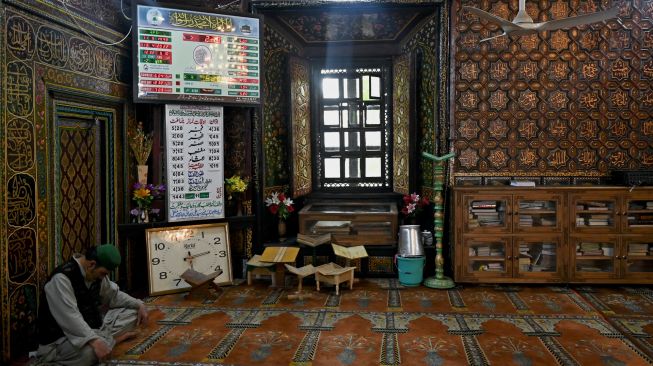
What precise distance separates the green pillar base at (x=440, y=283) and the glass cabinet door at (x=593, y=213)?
1.75m

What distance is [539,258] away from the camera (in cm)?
699

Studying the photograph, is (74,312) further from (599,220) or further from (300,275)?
(599,220)

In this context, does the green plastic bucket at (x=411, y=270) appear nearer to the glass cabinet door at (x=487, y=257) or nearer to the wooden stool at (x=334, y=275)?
the glass cabinet door at (x=487, y=257)

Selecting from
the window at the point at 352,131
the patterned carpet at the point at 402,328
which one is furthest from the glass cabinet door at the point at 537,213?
the window at the point at 352,131

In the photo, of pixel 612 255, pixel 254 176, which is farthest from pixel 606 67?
pixel 254 176

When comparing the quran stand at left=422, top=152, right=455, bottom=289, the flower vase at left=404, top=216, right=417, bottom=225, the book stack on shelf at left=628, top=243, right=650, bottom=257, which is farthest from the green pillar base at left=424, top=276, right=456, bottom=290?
the book stack on shelf at left=628, top=243, right=650, bottom=257

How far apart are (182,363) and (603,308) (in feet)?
15.3

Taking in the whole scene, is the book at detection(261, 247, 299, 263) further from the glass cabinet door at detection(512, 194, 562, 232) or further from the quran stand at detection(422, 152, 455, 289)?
the glass cabinet door at detection(512, 194, 562, 232)

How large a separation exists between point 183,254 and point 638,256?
19.4 ft

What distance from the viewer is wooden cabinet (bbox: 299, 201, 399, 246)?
7660 mm

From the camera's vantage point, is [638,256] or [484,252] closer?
[638,256]

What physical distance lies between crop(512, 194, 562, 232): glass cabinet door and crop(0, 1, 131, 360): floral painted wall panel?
556 centimetres

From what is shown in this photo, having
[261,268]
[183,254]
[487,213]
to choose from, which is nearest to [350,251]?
[261,268]

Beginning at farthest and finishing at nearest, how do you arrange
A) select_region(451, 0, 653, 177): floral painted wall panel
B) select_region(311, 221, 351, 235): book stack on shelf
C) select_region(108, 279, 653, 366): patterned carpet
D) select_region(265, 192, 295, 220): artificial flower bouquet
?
select_region(265, 192, 295, 220): artificial flower bouquet < select_region(311, 221, 351, 235): book stack on shelf < select_region(451, 0, 653, 177): floral painted wall panel < select_region(108, 279, 653, 366): patterned carpet
